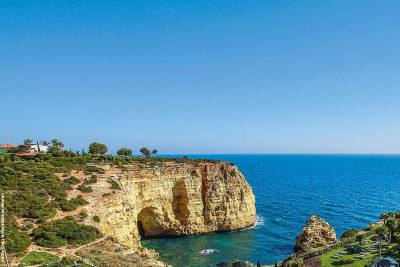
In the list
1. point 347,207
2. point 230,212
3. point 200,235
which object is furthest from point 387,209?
point 200,235

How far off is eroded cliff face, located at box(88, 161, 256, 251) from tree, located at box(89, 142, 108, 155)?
Answer: 26822 millimetres

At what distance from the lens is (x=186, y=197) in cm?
7000

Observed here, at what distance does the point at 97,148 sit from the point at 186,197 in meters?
34.9

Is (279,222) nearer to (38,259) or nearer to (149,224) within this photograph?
(149,224)

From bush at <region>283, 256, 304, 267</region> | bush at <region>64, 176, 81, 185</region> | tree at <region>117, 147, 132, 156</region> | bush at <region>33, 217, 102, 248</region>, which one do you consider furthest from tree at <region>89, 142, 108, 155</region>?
bush at <region>283, 256, 304, 267</region>

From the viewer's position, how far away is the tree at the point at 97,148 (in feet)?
312

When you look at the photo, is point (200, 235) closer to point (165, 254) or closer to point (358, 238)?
point (165, 254)

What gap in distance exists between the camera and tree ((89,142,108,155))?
95.1 meters

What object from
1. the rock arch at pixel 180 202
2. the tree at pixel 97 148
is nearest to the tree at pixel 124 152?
the tree at pixel 97 148

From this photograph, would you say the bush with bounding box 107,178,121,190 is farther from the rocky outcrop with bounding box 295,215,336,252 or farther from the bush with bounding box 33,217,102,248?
the rocky outcrop with bounding box 295,215,336,252

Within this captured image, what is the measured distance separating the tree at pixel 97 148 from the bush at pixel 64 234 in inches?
2095

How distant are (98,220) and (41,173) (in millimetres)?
14980

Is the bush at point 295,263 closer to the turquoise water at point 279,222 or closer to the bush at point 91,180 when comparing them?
the turquoise water at point 279,222

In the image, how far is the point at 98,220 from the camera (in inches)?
1823
